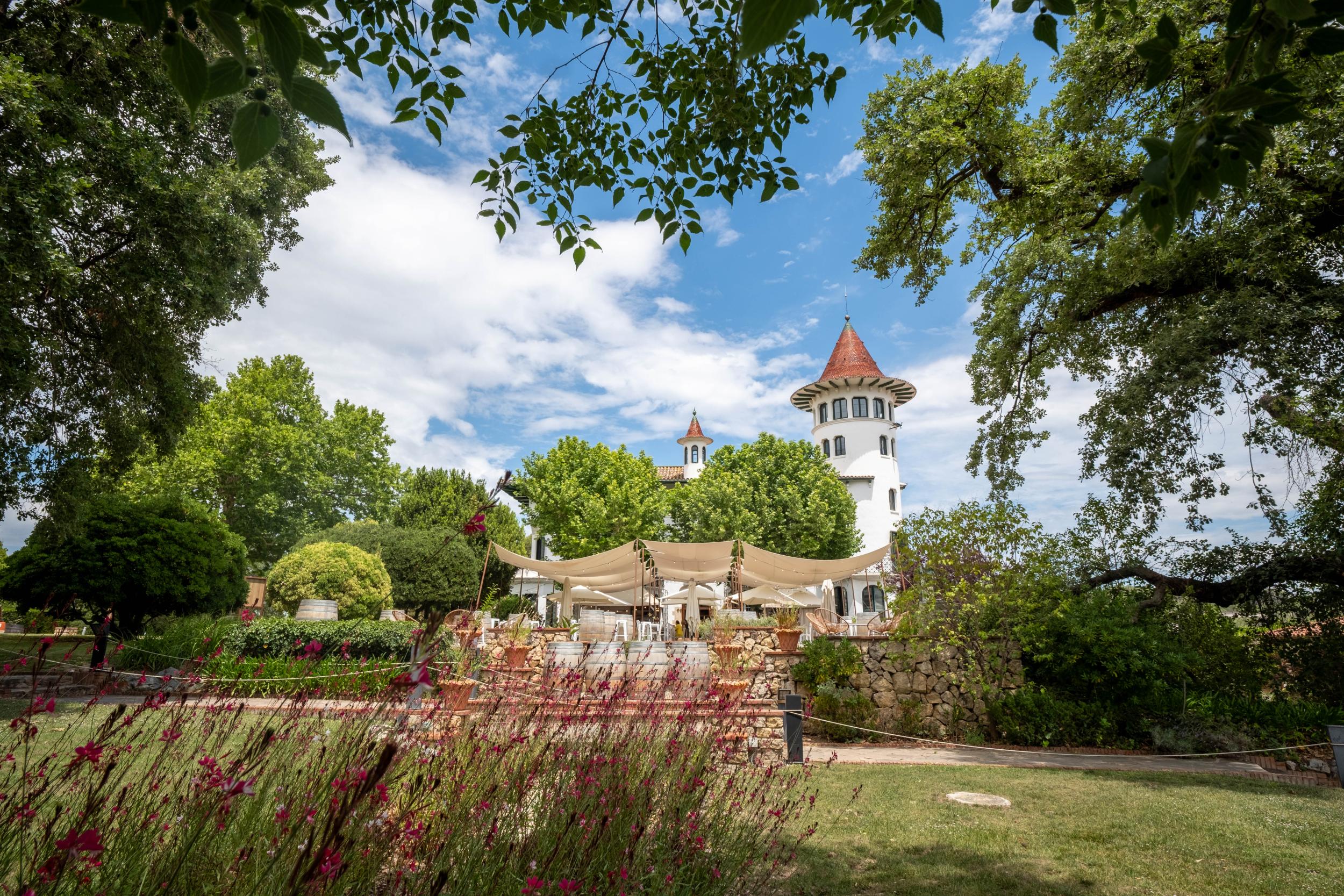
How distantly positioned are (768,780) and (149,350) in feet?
31.3

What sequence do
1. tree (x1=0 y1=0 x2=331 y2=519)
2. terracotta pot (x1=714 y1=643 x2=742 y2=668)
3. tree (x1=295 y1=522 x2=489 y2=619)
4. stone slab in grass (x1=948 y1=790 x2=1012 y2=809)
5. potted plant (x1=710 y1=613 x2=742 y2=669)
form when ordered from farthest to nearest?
tree (x1=295 y1=522 x2=489 y2=619), potted plant (x1=710 y1=613 x2=742 y2=669), terracotta pot (x1=714 y1=643 x2=742 y2=668), tree (x1=0 y1=0 x2=331 y2=519), stone slab in grass (x1=948 y1=790 x2=1012 y2=809)

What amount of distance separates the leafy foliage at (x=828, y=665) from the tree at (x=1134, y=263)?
3518 mm

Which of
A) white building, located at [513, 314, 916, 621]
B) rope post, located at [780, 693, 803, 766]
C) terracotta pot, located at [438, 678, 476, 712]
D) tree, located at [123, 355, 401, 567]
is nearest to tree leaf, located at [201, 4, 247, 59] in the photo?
terracotta pot, located at [438, 678, 476, 712]

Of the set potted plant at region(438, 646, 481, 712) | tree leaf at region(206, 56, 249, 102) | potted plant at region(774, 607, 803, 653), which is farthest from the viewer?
potted plant at region(774, 607, 803, 653)

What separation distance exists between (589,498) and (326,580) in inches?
451

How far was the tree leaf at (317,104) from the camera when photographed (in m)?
1.08

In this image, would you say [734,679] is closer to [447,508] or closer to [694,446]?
[447,508]

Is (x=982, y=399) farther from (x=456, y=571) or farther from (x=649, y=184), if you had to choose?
(x=456, y=571)

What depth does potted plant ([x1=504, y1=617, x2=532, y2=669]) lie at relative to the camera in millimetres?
10022

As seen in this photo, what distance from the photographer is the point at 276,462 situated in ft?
84.9

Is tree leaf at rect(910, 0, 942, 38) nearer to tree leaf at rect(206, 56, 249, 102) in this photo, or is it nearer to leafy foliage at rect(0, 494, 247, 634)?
tree leaf at rect(206, 56, 249, 102)

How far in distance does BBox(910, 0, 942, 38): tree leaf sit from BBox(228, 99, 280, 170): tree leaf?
51.3 inches

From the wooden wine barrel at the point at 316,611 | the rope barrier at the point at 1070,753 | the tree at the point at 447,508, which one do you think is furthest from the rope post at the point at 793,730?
the tree at the point at 447,508

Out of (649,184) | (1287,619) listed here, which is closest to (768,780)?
(649,184)
